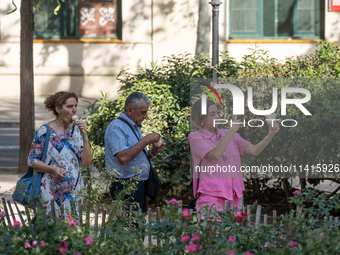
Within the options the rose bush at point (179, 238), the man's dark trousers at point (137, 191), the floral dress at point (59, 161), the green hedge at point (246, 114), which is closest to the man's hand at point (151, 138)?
the man's dark trousers at point (137, 191)

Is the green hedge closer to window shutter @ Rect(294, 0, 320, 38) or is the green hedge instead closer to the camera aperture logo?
the camera aperture logo

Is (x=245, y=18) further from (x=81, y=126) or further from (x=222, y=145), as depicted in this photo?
(x=81, y=126)

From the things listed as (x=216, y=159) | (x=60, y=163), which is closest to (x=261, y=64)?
(x=216, y=159)

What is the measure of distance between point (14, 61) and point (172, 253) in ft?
53.6

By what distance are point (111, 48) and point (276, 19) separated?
6244 millimetres

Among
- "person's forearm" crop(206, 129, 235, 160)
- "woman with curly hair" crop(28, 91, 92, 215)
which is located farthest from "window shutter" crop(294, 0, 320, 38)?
"woman with curly hair" crop(28, 91, 92, 215)

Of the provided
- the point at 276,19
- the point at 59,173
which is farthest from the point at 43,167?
the point at 276,19

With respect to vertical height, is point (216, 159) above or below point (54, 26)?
below

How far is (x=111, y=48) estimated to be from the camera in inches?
717

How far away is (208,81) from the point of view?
6.63 meters

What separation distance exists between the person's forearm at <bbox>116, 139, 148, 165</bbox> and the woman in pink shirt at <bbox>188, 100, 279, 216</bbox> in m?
0.43

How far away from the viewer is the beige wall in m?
17.9

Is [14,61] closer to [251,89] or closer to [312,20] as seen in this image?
[312,20]

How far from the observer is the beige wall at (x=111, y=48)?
1794cm
